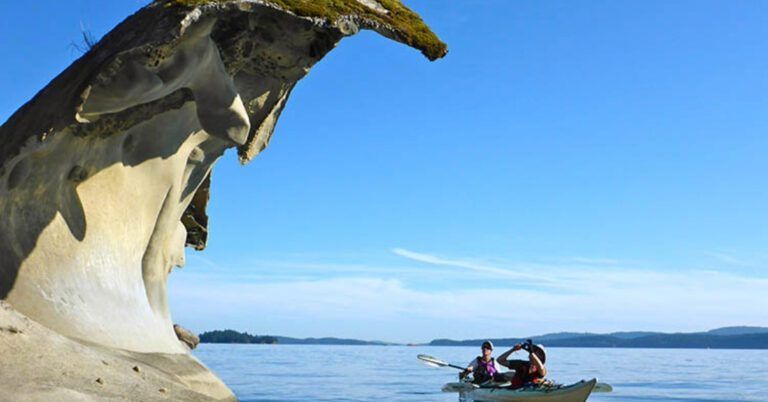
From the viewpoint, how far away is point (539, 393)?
2328 centimetres

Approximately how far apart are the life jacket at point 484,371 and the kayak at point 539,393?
35cm

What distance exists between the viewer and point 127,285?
14.8 m

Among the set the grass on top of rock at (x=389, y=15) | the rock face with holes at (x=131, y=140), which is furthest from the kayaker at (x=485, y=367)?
the grass on top of rock at (x=389, y=15)

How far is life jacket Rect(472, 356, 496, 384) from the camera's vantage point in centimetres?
2772

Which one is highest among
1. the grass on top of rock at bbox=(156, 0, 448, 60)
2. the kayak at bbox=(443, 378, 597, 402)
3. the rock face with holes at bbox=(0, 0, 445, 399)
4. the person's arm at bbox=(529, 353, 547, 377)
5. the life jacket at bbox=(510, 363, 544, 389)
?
the grass on top of rock at bbox=(156, 0, 448, 60)

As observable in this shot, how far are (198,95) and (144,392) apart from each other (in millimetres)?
4797

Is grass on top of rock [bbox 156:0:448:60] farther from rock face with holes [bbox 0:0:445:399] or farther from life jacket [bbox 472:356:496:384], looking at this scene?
life jacket [bbox 472:356:496:384]

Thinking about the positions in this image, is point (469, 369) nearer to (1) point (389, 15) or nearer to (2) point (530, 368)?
(2) point (530, 368)

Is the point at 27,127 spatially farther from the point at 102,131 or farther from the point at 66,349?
the point at 66,349

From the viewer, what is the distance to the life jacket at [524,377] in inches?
960

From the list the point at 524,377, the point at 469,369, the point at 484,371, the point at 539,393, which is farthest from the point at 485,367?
the point at 539,393

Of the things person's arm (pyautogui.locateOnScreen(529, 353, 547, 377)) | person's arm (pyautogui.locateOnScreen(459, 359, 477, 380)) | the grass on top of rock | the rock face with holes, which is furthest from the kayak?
the grass on top of rock

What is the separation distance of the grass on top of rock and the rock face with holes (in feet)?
0.08

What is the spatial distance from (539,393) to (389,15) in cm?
1340
